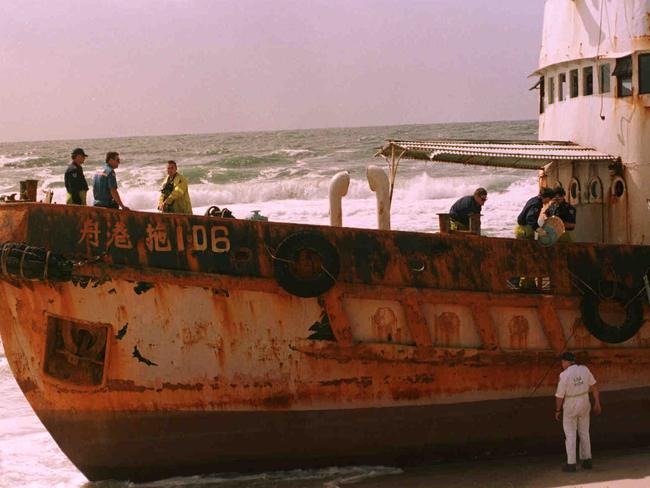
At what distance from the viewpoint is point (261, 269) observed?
8641mm

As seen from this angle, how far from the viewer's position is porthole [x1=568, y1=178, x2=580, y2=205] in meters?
10.9

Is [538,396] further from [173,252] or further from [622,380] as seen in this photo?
[173,252]

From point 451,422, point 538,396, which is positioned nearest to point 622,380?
point 538,396

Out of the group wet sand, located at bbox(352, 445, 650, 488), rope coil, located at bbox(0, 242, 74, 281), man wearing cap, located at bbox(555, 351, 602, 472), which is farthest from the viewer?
man wearing cap, located at bbox(555, 351, 602, 472)

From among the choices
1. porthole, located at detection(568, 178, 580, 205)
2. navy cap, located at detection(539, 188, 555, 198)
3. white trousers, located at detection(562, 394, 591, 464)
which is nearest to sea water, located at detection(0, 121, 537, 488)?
white trousers, located at detection(562, 394, 591, 464)

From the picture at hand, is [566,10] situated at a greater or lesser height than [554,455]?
greater

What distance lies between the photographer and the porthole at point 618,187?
10078 millimetres

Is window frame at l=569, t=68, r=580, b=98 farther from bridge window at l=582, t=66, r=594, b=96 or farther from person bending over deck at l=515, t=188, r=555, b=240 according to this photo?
person bending over deck at l=515, t=188, r=555, b=240

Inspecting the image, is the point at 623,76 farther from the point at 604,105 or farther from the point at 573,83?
the point at 573,83

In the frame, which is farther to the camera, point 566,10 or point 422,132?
point 422,132

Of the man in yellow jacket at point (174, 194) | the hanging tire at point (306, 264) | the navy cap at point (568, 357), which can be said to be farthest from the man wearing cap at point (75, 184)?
the navy cap at point (568, 357)

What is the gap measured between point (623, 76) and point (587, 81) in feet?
2.39

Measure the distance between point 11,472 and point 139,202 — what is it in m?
30.3

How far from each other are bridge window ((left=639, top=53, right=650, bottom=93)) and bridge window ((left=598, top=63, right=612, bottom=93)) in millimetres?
483
